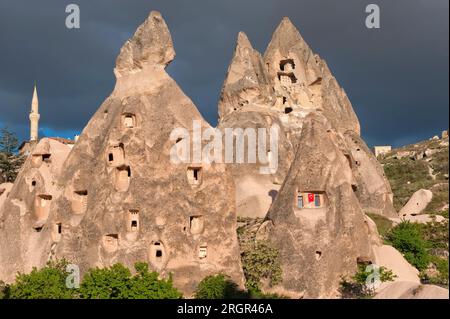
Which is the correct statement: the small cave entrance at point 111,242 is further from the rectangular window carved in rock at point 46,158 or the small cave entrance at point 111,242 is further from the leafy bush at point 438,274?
the leafy bush at point 438,274

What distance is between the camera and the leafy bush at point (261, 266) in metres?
32.4

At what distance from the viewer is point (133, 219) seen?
32.5 m

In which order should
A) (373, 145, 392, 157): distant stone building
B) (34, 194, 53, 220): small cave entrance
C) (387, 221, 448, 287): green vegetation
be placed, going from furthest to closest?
(373, 145, 392, 157): distant stone building, (387, 221, 448, 287): green vegetation, (34, 194, 53, 220): small cave entrance

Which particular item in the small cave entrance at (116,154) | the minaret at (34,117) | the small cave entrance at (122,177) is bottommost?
the small cave entrance at (122,177)

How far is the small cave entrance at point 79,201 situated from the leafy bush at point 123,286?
687 cm

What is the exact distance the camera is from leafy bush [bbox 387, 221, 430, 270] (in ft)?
128

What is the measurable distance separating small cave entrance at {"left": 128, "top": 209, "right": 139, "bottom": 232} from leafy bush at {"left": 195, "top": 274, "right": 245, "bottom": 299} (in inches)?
165

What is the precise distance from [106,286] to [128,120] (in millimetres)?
9836

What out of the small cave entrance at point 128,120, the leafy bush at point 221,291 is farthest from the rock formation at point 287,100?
the leafy bush at point 221,291

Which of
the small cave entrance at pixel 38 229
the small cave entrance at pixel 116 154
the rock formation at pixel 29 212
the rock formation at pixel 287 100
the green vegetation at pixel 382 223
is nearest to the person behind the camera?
the small cave entrance at pixel 116 154

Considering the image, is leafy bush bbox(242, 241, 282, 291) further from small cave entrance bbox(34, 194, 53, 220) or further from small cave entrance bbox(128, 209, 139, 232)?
small cave entrance bbox(34, 194, 53, 220)

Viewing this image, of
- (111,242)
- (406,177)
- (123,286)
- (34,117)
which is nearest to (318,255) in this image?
(111,242)

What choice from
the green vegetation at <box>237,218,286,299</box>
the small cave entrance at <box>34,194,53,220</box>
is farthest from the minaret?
the green vegetation at <box>237,218,286,299</box>
